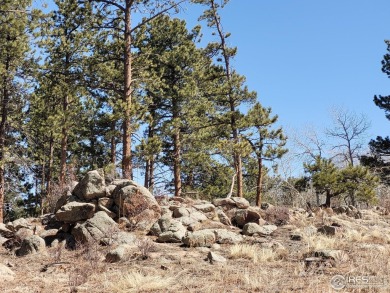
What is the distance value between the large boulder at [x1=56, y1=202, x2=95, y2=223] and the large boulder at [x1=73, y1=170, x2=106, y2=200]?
1.78 ft

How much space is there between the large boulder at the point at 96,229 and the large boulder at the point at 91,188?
3.46ft

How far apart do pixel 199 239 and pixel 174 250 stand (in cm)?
68

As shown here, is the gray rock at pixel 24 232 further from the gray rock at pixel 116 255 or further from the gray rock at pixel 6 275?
the gray rock at pixel 116 255

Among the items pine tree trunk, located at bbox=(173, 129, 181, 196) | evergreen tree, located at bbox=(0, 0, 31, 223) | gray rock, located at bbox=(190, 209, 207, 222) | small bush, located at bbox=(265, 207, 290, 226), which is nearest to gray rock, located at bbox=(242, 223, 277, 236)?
gray rock, located at bbox=(190, 209, 207, 222)

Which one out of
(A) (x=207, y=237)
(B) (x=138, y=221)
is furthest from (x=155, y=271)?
(B) (x=138, y=221)

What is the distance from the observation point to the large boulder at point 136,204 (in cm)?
973

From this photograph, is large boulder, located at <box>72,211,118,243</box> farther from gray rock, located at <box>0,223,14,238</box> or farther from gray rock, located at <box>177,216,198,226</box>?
gray rock, located at <box>0,223,14,238</box>

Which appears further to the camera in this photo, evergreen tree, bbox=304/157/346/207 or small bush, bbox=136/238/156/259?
evergreen tree, bbox=304/157/346/207

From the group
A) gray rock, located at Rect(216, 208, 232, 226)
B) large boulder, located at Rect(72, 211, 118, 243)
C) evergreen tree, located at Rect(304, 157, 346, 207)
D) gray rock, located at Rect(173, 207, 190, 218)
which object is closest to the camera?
large boulder, located at Rect(72, 211, 118, 243)

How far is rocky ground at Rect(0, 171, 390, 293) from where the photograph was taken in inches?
227

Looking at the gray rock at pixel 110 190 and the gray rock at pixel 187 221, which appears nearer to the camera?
the gray rock at pixel 187 221

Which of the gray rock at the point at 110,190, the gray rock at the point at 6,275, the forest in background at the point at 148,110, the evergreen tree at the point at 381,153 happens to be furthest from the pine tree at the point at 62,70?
the evergreen tree at the point at 381,153

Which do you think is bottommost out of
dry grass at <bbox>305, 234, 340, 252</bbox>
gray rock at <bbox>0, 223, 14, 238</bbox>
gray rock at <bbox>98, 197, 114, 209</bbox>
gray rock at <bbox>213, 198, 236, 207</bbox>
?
dry grass at <bbox>305, 234, 340, 252</bbox>

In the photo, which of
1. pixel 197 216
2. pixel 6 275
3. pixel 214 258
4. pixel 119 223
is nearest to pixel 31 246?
pixel 6 275
